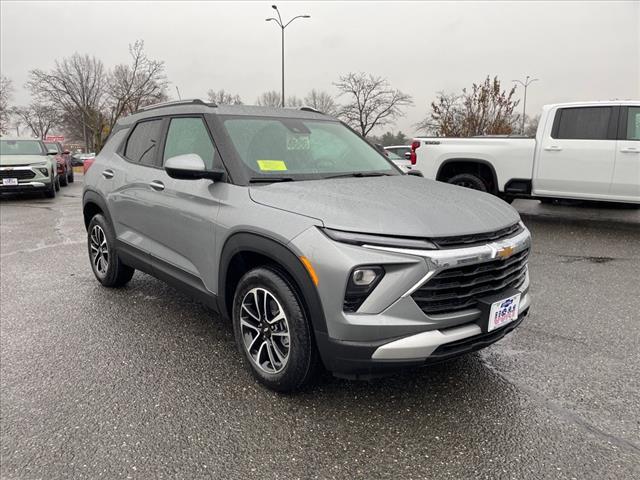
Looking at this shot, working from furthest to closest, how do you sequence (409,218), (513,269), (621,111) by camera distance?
(621,111) < (513,269) < (409,218)

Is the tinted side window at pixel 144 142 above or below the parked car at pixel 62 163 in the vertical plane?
above

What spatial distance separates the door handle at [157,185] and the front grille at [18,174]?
10623 millimetres

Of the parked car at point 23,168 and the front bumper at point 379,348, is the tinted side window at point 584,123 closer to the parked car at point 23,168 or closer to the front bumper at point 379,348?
the front bumper at point 379,348

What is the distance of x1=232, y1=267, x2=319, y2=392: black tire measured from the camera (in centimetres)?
244

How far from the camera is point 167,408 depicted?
2.64m

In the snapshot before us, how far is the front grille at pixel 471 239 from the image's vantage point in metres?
2.27

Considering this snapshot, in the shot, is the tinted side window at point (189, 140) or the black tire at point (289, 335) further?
the tinted side window at point (189, 140)

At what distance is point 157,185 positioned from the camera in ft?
11.7

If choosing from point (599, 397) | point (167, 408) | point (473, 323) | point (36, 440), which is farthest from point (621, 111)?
point (36, 440)

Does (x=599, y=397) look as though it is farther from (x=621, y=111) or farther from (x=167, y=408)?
(x=621, y=111)

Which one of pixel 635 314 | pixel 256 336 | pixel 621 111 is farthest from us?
pixel 621 111

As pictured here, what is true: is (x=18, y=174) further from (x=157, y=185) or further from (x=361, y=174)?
(x=361, y=174)

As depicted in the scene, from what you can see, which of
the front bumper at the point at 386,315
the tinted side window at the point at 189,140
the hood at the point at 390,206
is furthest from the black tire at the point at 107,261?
the front bumper at the point at 386,315

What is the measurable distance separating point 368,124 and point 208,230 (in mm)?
54859
